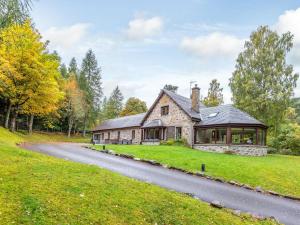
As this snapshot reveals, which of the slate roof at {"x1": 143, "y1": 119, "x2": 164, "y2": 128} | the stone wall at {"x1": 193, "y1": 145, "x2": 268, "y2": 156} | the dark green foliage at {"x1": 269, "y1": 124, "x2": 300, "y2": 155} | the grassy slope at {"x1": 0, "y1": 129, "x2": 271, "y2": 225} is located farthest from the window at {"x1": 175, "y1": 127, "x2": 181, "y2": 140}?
the grassy slope at {"x1": 0, "y1": 129, "x2": 271, "y2": 225}

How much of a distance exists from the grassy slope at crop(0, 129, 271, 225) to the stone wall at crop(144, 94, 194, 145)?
73.7ft

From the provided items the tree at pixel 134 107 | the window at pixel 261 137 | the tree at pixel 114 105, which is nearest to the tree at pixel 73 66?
A: the tree at pixel 114 105

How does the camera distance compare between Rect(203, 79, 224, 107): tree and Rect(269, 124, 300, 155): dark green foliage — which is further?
Rect(203, 79, 224, 107): tree

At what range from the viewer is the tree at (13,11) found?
710 centimetres

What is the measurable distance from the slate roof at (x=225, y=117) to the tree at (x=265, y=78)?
7841 millimetres

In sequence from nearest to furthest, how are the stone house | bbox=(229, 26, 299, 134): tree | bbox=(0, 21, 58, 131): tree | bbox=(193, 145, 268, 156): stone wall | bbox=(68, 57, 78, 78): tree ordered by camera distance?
1. bbox=(193, 145, 268, 156): stone wall
2. the stone house
3. bbox=(0, 21, 58, 131): tree
4. bbox=(229, 26, 299, 134): tree
5. bbox=(68, 57, 78, 78): tree

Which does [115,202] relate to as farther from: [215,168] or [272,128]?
[272,128]

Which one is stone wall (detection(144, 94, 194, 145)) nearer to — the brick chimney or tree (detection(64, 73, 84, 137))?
the brick chimney

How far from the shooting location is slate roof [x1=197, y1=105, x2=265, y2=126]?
2847 centimetres

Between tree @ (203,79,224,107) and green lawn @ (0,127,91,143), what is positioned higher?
tree @ (203,79,224,107)

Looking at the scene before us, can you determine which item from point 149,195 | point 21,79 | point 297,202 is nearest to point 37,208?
point 149,195

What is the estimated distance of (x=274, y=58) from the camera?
3859cm

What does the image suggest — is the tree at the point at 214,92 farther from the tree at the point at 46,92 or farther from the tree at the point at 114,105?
the tree at the point at 46,92

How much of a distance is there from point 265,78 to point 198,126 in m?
13.9
